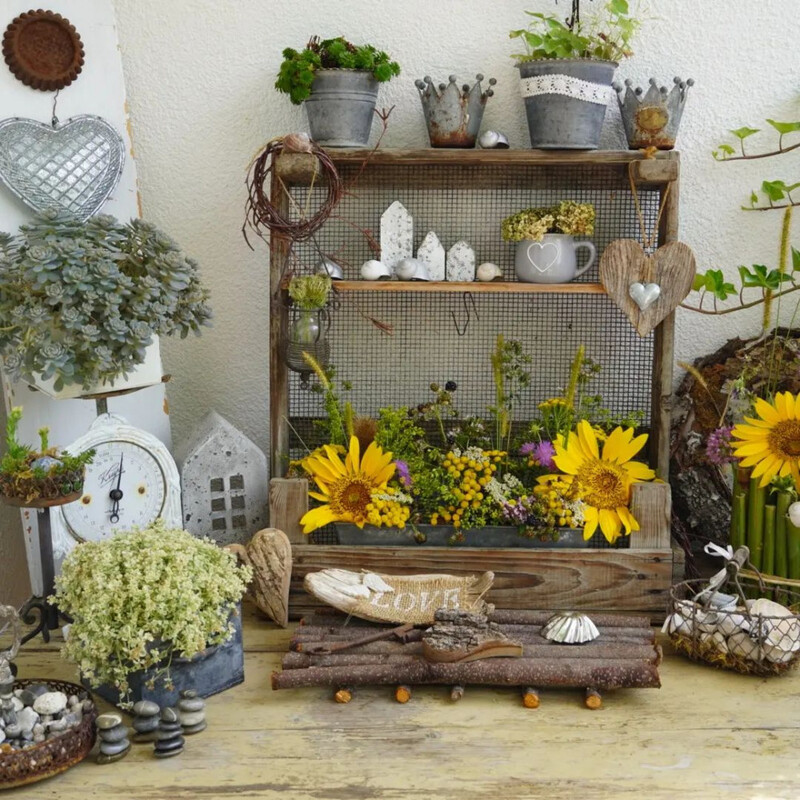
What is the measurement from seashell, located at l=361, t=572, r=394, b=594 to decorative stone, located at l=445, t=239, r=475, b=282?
1.95 feet

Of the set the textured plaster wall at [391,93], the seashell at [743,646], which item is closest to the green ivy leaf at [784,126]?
the textured plaster wall at [391,93]

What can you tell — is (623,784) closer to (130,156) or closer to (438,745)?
(438,745)

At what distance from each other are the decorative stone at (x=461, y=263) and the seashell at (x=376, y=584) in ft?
1.95

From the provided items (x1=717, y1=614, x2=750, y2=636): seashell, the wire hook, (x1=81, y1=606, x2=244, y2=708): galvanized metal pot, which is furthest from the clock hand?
(x1=717, y1=614, x2=750, y2=636): seashell

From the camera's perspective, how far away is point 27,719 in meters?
1.33

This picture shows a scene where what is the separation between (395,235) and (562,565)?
0.72 meters

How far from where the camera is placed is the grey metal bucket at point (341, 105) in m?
1.88

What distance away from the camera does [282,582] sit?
1796 millimetres

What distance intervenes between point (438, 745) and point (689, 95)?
1.40 metres

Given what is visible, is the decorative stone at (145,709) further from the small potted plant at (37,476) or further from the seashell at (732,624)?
the seashell at (732,624)

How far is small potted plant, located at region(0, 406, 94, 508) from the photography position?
5.20ft

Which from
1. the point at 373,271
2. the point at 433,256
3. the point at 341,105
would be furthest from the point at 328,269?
the point at 341,105

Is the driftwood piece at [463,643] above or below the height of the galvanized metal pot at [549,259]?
below

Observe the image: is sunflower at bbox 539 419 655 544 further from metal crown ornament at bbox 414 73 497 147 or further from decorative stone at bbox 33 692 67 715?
decorative stone at bbox 33 692 67 715
